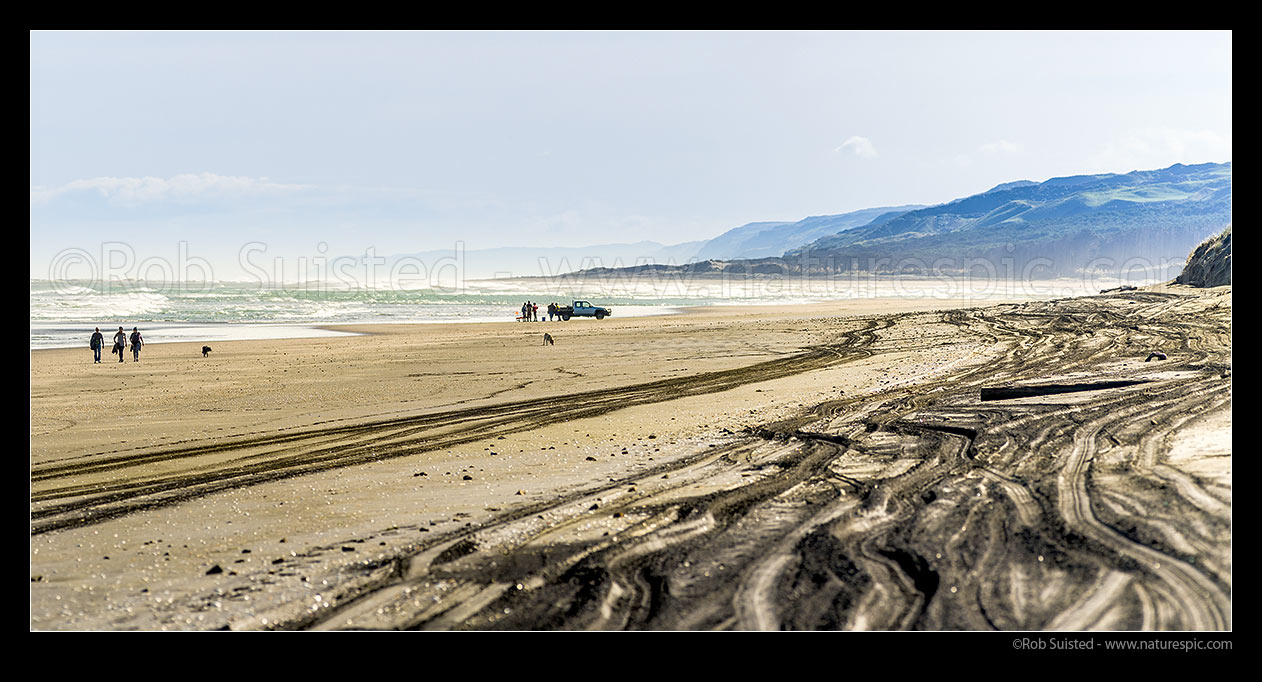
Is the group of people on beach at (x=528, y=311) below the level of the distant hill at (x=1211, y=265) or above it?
below

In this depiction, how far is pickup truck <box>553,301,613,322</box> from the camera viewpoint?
152ft

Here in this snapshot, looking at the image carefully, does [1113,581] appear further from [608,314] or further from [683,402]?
[608,314]

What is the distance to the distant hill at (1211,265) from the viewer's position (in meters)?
36.7

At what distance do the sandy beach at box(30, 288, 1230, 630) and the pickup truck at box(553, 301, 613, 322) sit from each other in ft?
101

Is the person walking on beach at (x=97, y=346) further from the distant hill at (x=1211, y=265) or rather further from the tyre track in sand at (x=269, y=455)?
the distant hill at (x=1211, y=265)

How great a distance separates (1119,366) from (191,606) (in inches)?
526

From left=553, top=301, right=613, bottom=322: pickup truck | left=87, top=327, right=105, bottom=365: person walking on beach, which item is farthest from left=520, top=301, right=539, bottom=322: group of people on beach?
left=87, top=327, right=105, bottom=365: person walking on beach

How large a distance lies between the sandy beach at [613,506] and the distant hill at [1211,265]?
26010 mm

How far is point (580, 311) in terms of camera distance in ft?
157

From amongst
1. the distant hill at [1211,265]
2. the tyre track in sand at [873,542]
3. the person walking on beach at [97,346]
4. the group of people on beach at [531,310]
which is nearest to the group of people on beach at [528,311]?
the group of people on beach at [531,310]

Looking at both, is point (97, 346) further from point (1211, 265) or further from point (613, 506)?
point (1211, 265)

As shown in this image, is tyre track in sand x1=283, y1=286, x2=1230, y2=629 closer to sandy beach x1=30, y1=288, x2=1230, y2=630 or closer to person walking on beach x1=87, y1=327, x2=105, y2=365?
sandy beach x1=30, y1=288, x2=1230, y2=630
